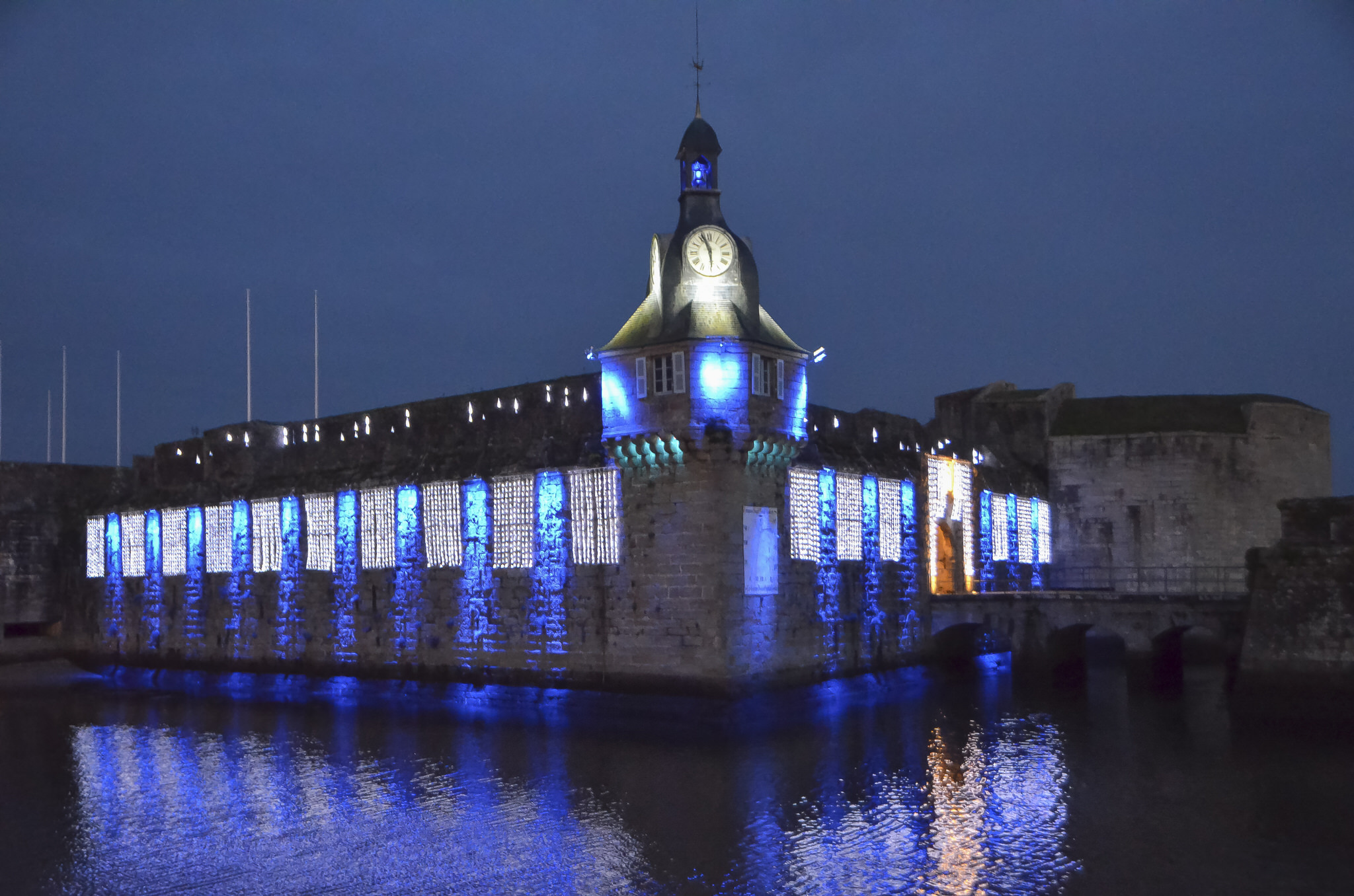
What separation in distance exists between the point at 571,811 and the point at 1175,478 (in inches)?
1142

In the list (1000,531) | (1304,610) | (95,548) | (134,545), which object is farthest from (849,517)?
(95,548)

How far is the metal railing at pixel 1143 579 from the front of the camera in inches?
1479

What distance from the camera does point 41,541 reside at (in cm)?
4347

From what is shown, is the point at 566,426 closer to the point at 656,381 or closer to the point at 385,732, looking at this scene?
the point at 656,381

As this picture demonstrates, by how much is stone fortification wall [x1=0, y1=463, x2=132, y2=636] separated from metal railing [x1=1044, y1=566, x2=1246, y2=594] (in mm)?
34904

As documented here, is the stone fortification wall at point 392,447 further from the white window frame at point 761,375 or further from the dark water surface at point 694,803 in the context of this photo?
the dark water surface at point 694,803

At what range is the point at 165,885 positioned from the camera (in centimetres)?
1435

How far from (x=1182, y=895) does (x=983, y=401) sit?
30014mm

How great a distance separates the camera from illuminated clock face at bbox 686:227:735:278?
2669 centimetres

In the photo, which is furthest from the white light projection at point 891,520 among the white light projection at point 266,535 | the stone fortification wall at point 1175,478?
the white light projection at point 266,535

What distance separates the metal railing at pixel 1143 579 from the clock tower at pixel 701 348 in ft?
52.5

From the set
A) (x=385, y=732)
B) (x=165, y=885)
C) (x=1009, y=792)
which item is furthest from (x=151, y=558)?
(x=1009, y=792)

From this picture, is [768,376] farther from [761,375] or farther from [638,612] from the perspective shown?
[638,612]

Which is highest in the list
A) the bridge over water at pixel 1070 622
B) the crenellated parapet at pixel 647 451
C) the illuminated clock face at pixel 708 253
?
the illuminated clock face at pixel 708 253
